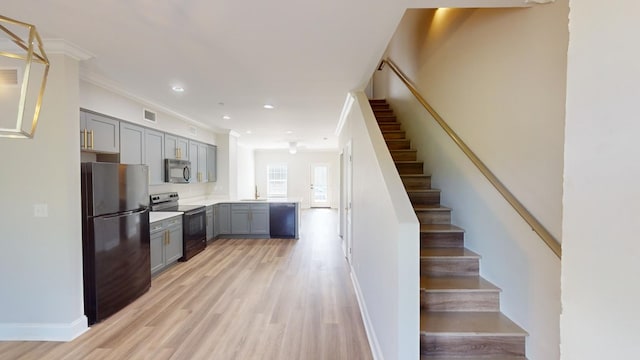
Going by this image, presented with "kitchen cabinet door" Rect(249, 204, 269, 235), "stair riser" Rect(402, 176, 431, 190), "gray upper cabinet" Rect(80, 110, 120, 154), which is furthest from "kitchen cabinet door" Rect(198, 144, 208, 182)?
"stair riser" Rect(402, 176, 431, 190)

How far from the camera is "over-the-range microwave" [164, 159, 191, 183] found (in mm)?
4801

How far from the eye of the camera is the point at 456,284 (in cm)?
229

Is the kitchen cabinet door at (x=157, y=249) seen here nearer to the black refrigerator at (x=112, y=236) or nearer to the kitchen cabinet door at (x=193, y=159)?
the black refrigerator at (x=112, y=236)

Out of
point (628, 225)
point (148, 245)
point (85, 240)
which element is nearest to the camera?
point (628, 225)

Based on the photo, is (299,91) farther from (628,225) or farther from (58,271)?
(628,225)

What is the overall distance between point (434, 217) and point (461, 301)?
95 centimetres

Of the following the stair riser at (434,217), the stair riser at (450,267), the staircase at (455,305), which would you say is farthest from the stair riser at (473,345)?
the stair riser at (434,217)

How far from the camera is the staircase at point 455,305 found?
191 cm

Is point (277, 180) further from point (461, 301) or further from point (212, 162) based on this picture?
point (461, 301)

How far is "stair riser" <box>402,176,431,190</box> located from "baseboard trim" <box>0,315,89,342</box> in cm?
362

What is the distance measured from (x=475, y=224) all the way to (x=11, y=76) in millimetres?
4392

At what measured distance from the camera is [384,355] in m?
2.01

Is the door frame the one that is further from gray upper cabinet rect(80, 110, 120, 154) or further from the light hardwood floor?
gray upper cabinet rect(80, 110, 120, 154)

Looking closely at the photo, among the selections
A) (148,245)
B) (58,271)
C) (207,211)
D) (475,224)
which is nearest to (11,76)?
(58,271)
